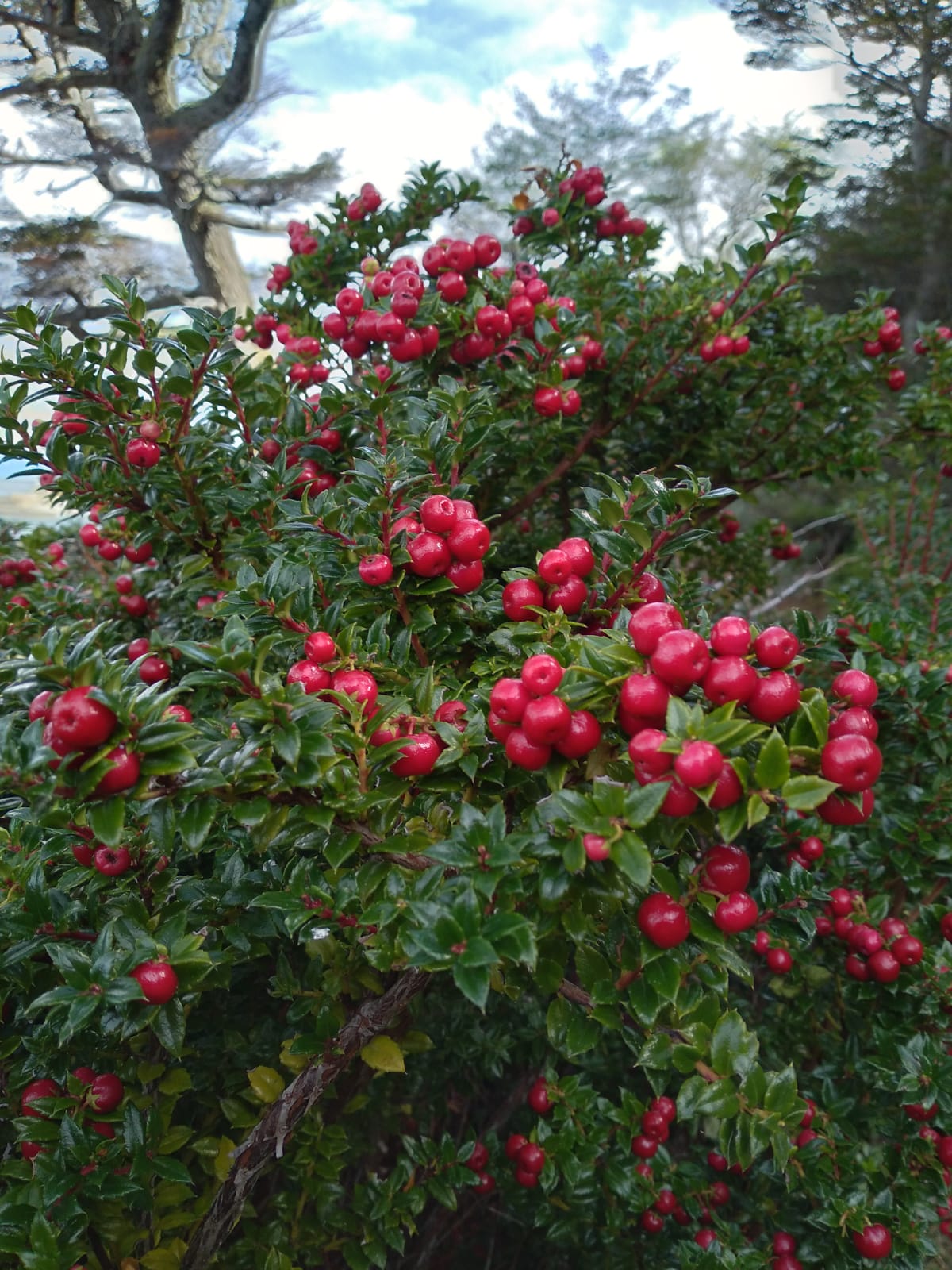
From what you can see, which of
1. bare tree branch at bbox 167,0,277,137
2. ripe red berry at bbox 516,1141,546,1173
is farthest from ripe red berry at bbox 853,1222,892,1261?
bare tree branch at bbox 167,0,277,137

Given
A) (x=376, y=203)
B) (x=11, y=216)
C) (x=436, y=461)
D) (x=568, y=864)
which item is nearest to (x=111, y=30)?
(x=11, y=216)

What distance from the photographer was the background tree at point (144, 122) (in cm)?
681

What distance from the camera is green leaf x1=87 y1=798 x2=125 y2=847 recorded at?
0.92 metres

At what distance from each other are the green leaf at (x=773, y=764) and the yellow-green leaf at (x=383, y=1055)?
1.01 meters

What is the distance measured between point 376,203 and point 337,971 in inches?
108

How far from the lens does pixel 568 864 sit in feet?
3.06

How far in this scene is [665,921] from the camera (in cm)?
106

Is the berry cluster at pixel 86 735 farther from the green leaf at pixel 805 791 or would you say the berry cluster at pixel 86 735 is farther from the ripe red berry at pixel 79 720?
the green leaf at pixel 805 791

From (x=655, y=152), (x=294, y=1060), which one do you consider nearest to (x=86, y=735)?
(x=294, y=1060)

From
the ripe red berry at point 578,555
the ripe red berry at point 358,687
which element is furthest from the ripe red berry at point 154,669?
the ripe red berry at point 578,555

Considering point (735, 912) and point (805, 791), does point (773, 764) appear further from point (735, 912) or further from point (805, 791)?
point (735, 912)

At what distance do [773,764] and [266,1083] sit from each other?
55.3 inches

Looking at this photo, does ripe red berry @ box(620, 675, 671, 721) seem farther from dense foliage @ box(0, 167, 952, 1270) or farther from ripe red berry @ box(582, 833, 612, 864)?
ripe red berry @ box(582, 833, 612, 864)

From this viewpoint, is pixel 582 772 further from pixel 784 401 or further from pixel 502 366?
pixel 784 401
